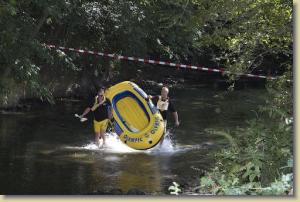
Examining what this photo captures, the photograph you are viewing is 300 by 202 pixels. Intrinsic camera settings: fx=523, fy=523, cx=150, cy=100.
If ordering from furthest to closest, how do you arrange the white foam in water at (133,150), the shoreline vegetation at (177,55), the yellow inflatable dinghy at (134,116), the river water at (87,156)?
the white foam in water at (133,150) → the yellow inflatable dinghy at (134,116) → the river water at (87,156) → the shoreline vegetation at (177,55)

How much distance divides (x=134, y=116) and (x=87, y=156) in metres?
1.26

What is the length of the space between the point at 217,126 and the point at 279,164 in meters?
7.21

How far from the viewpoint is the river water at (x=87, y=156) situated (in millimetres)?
6454

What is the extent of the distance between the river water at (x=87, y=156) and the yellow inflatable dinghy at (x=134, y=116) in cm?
25

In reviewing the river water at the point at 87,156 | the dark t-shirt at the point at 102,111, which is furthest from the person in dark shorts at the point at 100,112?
the river water at the point at 87,156

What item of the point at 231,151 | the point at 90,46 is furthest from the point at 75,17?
the point at 231,151

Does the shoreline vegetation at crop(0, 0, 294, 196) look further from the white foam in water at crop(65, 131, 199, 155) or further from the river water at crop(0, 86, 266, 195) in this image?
the white foam in water at crop(65, 131, 199, 155)

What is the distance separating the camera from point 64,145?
901cm

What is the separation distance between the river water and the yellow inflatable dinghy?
0.25 meters

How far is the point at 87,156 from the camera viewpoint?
8.12 m

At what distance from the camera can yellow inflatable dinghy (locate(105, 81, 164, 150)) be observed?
8383 millimetres

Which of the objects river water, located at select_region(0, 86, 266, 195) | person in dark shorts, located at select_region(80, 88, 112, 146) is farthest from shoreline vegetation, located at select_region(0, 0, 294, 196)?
person in dark shorts, located at select_region(80, 88, 112, 146)

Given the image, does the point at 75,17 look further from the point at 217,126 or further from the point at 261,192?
the point at 261,192

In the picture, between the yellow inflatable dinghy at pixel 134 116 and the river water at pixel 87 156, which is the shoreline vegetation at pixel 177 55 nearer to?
the river water at pixel 87 156
